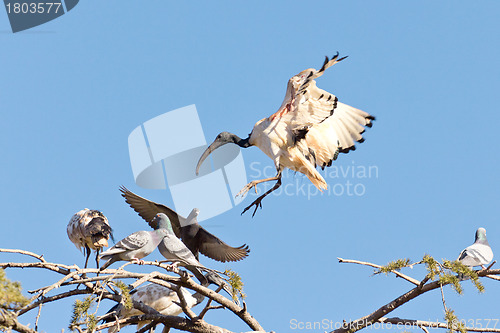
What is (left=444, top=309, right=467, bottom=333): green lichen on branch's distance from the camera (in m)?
5.56

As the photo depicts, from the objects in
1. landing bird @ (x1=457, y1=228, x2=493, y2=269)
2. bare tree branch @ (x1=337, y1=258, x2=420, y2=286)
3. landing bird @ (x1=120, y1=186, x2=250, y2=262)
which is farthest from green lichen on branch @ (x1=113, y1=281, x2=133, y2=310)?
landing bird @ (x1=457, y1=228, x2=493, y2=269)

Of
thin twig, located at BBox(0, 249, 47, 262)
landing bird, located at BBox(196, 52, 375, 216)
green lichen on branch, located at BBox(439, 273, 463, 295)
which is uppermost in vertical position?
landing bird, located at BBox(196, 52, 375, 216)

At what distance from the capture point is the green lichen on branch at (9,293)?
4.80m

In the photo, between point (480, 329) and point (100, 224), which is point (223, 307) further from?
point (100, 224)

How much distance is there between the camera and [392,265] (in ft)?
18.9

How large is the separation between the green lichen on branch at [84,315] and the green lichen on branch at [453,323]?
2.37 m

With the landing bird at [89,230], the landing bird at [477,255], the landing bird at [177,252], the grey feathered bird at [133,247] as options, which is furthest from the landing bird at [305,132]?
the grey feathered bird at [133,247]

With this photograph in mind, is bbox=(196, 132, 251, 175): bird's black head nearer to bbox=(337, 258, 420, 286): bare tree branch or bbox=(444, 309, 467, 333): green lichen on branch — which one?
bbox=(337, 258, 420, 286): bare tree branch

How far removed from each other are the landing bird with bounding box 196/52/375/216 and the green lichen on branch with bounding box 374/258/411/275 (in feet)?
9.96

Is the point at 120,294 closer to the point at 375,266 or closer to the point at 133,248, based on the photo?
the point at 133,248

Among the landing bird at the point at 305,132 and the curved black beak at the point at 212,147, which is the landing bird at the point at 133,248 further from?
the curved black beak at the point at 212,147

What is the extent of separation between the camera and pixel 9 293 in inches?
191

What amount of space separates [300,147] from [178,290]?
11.8 ft

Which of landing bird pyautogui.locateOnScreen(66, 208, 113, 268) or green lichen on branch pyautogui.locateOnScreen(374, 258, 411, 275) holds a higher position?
landing bird pyautogui.locateOnScreen(66, 208, 113, 268)
